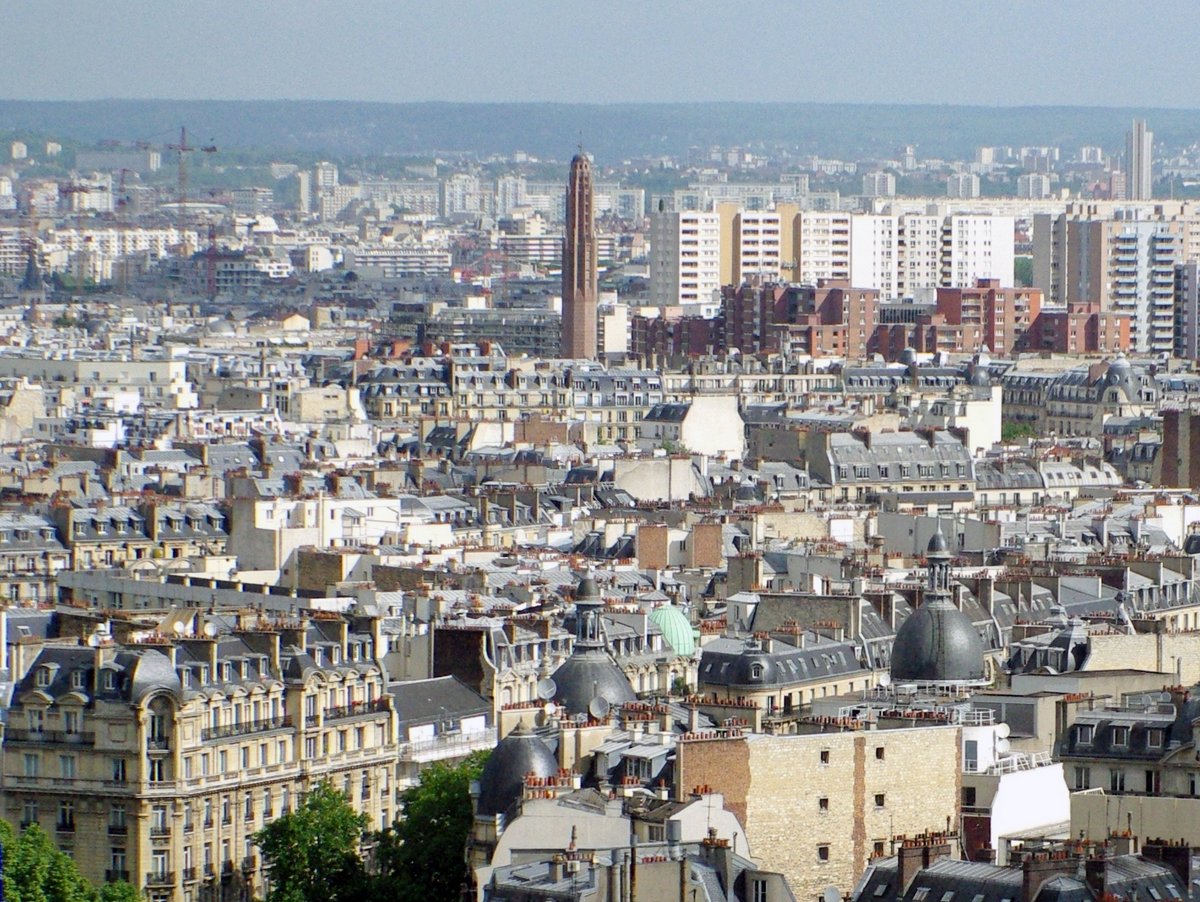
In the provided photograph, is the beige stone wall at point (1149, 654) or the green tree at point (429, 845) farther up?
the beige stone wall at point (1149, 654)

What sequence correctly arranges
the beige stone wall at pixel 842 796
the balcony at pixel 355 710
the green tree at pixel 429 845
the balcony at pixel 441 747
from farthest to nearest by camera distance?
1. the balcony at pixel 441 747
2. the balcony at pixel 355 710
3. the green tree at pixel 429 845
4. the beige stone wall at pixel 842 796

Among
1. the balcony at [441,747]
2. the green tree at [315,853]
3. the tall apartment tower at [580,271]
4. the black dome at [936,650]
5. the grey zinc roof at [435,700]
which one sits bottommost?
the green tree at [315,853]

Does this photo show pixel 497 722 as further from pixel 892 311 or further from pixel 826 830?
pixel 892 311

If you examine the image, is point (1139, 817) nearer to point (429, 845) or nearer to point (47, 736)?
point (429, 845)

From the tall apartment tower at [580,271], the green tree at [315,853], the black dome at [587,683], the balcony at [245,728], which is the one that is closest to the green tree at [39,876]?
the green tree at [315,853]

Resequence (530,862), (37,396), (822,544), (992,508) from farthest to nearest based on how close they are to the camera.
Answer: (37,396)
(992,508)
(822,544)
(530,862)

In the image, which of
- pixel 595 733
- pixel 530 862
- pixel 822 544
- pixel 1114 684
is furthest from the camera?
pixel 822 544

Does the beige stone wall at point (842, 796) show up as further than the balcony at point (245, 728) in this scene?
No

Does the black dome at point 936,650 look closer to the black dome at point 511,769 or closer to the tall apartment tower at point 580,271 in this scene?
the black dome at point 511,769

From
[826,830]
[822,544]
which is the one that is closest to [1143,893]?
[826,830]
